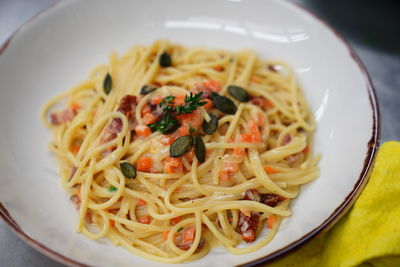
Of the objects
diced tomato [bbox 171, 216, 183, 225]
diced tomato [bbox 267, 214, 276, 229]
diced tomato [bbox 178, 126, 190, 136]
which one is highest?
diced tomato [bbox 178, 126, 190, 136]

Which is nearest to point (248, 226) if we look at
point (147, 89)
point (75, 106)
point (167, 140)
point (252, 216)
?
point (252, 216)

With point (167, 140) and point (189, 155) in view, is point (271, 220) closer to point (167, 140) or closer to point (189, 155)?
point (189, 155)

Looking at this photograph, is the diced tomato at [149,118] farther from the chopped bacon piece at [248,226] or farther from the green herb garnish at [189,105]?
the chopped bacon piece at [248,226]

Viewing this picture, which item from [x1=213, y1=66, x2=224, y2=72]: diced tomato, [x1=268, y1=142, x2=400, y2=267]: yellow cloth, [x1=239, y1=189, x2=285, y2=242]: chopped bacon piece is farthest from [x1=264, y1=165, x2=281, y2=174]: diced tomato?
[x1=213, y1=66, x2=224, y2=72]: diced tomato

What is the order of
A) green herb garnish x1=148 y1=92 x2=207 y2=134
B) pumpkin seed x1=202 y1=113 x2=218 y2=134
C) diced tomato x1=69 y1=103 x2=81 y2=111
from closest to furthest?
green herb garnish x1=148 y1=92 x2=207 y2=134, pumpkin seed x1=202 y1=113 x2=218 y2=134, diced tomato x1=69 y1=103 x2=81 y2=111

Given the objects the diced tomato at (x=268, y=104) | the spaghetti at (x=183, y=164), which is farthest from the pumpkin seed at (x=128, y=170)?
the diced tomato at (x=268, y=104)

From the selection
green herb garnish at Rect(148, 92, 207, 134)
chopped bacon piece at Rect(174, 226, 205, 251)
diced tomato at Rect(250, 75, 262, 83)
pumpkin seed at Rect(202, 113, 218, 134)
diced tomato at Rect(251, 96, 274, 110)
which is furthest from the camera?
diced tomato at Rect(250, 75, 262, 83)

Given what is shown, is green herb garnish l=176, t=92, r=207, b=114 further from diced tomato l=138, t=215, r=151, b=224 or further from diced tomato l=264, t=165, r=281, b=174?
diced tomato l=138, t=215, r=151, b=224

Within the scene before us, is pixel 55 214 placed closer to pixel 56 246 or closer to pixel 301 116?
pixel 56 246
